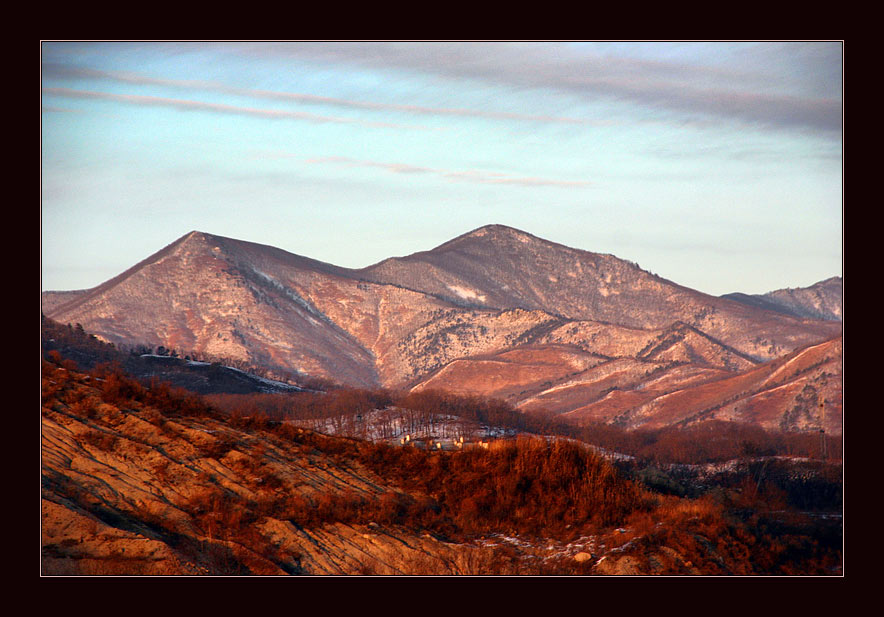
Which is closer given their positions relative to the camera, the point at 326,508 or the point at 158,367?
the point at 326,508

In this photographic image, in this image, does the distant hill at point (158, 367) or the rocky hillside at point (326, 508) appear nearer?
the rocky hillside at point (326, 508)

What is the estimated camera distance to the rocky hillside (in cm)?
2669

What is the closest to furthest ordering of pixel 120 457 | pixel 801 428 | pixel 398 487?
pixel 120 457, pixel 398 487, pixel 801 428

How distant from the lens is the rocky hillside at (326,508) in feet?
87.6

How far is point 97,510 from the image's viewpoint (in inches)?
1066

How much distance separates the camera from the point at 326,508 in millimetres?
29859

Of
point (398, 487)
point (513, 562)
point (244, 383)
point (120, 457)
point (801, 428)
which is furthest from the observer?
point (801, 428)

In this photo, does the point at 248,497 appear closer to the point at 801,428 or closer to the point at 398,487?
the point at 398,487

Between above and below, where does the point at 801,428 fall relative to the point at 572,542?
below

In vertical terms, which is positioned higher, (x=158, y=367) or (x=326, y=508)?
(x=326, y=508)

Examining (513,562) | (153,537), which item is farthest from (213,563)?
(513,562)

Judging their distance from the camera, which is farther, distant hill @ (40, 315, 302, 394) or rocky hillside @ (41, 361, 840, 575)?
distant hill @ (40, 315, 302, 394)
